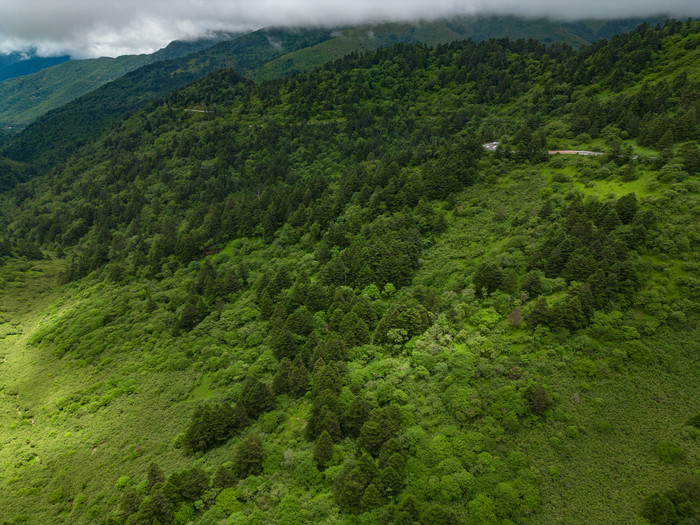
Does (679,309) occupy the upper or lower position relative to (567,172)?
lower

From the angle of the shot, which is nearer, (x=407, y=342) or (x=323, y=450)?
(x=323, y=450)

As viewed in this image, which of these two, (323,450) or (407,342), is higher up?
(407,342)

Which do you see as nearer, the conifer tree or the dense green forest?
the dense green forest

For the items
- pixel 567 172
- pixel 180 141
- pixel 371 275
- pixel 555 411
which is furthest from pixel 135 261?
pixel 567 172

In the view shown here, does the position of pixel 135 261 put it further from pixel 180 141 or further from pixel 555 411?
pixel 555 411

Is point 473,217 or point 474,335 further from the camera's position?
point 473,217

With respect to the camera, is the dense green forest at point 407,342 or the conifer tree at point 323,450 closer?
the dense green forest at point 407,342

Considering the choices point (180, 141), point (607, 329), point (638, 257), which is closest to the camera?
point (607, 329)

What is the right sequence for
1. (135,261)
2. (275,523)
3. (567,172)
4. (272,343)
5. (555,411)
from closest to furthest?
(275,523) < (555,411) < (272,343) < (567,172) < (135,261)
